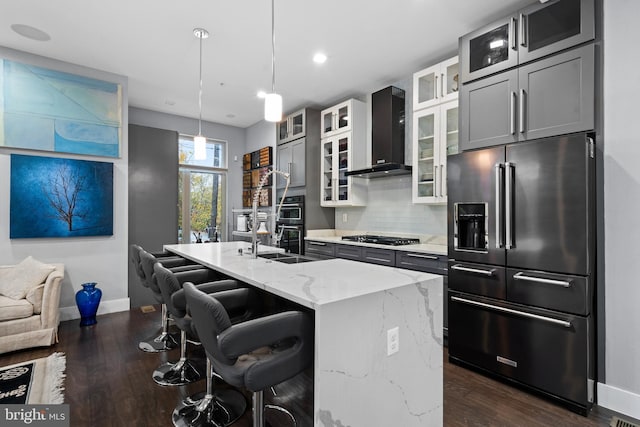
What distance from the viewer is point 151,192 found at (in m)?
4.94

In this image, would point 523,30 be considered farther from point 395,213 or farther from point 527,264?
point 395,213

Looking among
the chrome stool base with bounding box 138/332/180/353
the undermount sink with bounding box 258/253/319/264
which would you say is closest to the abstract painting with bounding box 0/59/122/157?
the chrome stool base with bounding box 138/332/180/353

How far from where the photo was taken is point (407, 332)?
167cm

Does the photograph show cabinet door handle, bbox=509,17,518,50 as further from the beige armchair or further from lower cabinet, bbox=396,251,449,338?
the beige armchair

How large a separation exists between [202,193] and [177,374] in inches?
171

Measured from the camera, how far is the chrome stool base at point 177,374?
250cm

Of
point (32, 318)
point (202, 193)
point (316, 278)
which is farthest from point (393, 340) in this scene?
point (202, 193)

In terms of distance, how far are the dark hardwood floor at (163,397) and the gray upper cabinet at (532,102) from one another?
6.36 feet

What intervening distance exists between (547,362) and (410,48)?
3116mm

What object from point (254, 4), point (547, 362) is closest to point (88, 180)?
point (254, 4)

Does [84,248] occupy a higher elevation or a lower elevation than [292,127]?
lower

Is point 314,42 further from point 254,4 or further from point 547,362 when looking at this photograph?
point 547,362

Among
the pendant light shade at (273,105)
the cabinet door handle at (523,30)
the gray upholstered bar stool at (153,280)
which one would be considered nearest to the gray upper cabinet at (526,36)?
the cabinet door handle at (523,30)

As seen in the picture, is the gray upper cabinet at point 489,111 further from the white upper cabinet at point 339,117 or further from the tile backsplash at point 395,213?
the white upper cabinet at point 339,117
